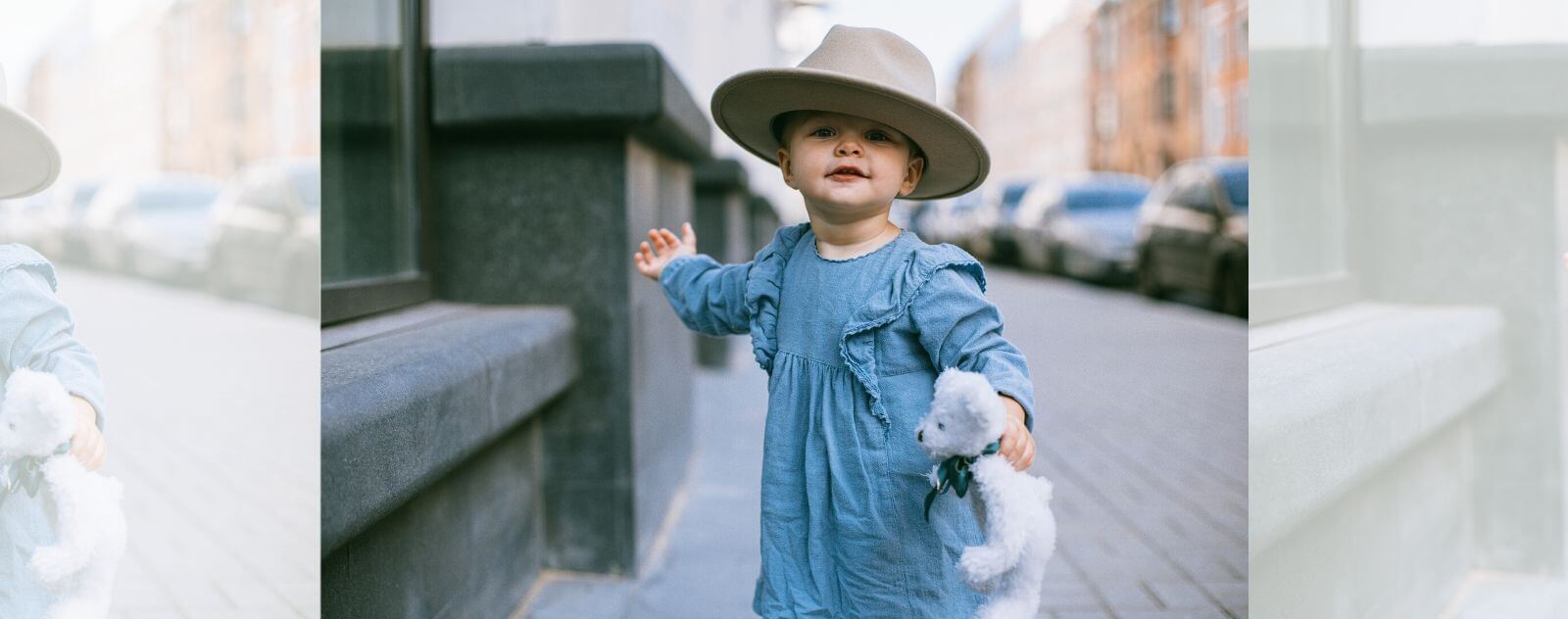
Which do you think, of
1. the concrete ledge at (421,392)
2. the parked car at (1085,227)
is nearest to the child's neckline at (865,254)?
the concrete ledge at (421,392)

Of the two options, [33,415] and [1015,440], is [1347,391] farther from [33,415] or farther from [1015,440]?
[33,415]

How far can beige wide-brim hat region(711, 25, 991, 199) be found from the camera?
2.06m

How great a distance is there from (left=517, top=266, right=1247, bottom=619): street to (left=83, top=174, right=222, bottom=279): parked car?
6.47 ft

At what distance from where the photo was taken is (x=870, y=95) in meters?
2.06

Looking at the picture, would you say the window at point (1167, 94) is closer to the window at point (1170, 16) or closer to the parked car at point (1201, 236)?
the window at point (1170, 16)

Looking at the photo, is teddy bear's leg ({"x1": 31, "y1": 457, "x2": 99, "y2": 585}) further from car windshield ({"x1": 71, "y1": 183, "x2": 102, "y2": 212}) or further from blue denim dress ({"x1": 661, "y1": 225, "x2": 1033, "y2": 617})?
blue denim dress ({"x1": 661, "y1": 225, "x2": 1033, "y2": 617})

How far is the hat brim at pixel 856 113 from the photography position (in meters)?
2.06

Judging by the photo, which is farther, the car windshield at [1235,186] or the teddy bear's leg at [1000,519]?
the car windshield at [1235,186]

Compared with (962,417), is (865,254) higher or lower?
higher

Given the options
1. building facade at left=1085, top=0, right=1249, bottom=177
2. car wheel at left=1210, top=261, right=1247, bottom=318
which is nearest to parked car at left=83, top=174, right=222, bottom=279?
car wheel at left=1210, top=261, right=1247, bottom=318

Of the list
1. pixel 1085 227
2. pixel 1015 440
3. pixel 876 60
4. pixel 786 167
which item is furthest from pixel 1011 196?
pixel 1015 440

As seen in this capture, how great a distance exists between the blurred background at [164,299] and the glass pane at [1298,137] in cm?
160

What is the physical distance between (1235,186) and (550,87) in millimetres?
8900

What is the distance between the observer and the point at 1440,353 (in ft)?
8.43
